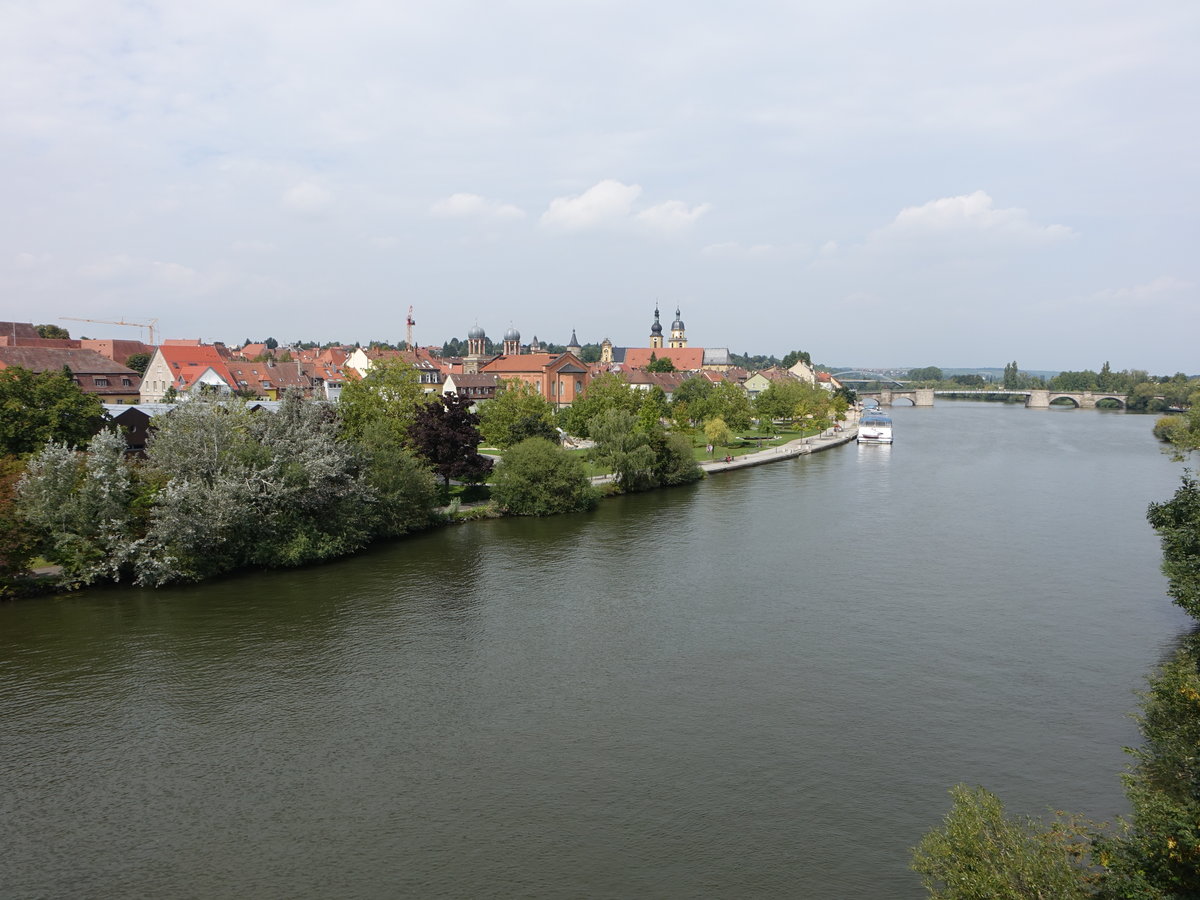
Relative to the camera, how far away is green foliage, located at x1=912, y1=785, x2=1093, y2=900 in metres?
7.07

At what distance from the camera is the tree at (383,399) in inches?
1427

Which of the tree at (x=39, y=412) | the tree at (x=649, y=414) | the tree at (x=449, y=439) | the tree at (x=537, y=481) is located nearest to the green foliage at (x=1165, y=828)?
the tree at (x=537, y=481)

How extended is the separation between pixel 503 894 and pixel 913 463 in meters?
47.5

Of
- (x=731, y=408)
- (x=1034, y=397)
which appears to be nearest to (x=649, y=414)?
(x=731, y=408)

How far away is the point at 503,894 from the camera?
34.3 ft

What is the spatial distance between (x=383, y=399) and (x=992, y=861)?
1386 inches

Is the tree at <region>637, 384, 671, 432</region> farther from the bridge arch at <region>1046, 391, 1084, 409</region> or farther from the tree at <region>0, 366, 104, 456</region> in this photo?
the bridge arch at <region>1046, 391, 1084, 409</region>

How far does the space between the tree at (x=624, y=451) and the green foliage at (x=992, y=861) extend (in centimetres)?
3167

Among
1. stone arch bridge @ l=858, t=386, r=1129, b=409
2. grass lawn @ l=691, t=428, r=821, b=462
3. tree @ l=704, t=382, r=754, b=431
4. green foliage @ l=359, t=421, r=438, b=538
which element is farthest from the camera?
stone arch bridge @ l=858, t=386, r=1129, b=409

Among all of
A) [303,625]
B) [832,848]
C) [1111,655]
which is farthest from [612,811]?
[1111,655]

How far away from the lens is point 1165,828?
7027mm

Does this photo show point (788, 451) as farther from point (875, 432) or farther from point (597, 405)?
point (597, 405)

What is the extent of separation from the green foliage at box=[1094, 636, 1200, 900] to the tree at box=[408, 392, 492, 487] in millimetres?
27187

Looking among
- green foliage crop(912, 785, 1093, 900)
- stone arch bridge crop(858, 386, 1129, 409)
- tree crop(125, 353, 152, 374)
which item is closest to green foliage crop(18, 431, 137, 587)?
green foliage crop(912, 785, 1093, 900)
